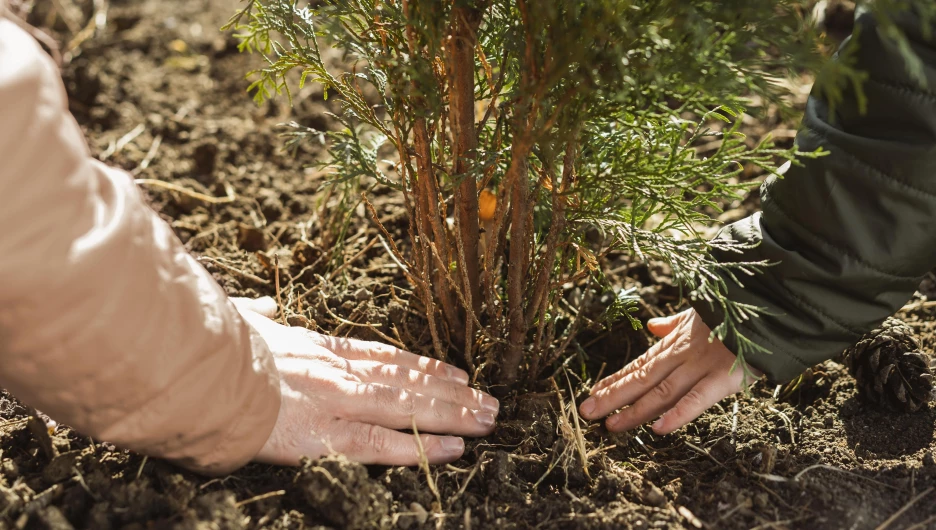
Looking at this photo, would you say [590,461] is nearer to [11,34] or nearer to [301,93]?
[11,34]

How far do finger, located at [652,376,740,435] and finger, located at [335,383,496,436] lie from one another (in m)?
0.49

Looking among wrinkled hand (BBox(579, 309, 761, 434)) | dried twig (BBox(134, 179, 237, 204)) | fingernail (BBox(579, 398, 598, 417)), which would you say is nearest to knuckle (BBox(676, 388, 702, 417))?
wrinkled hand (BBox(579, 309, 761, 434))

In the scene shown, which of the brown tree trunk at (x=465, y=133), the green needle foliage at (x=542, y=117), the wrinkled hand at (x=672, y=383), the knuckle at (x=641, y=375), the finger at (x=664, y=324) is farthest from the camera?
the finger at (x=664, y=324)

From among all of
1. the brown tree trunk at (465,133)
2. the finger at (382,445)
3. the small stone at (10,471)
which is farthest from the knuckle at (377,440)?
the small stone at (10,471)

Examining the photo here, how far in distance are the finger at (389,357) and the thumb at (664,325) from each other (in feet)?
1.97

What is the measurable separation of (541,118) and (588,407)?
0.86m

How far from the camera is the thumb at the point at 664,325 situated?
2.19 meters

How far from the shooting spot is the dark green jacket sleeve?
162 centimetres

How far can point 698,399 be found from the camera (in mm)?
1911

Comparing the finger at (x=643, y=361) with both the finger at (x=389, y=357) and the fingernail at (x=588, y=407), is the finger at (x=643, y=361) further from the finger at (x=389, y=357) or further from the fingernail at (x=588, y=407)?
the finger at (x=389, y=357)

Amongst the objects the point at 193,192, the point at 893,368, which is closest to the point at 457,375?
the point at 893,368

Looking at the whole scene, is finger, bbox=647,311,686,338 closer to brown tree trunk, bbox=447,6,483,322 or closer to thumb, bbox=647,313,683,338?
thumb, bbox=647,313,683,338

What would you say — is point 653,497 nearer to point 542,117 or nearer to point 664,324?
point 664,324

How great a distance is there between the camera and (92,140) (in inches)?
132
